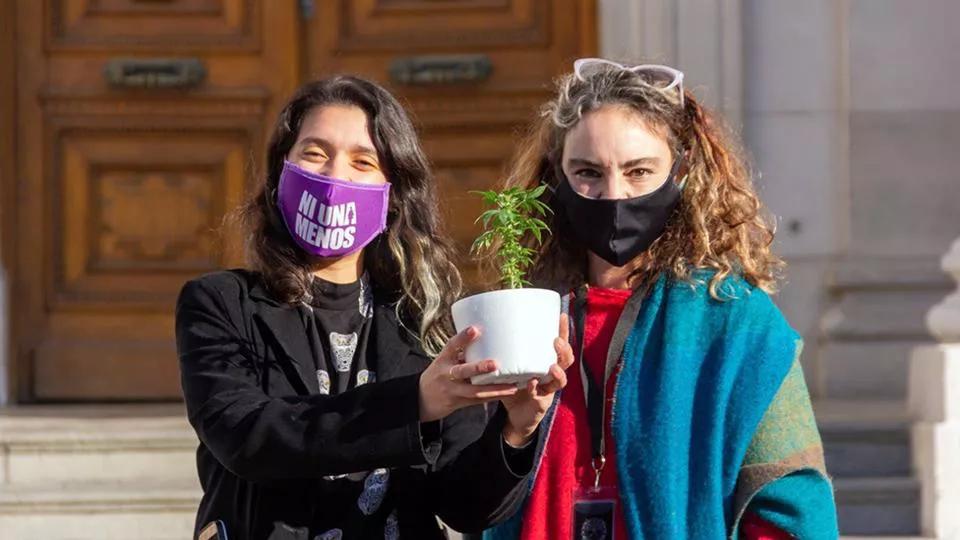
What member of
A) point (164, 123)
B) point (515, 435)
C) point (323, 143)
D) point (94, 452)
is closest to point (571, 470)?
point (515, 435)

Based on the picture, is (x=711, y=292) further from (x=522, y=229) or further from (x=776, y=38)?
(x=776, y=38)

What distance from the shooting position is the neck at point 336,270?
278 centimetres

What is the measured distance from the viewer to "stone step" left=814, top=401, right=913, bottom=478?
5305 millimetres

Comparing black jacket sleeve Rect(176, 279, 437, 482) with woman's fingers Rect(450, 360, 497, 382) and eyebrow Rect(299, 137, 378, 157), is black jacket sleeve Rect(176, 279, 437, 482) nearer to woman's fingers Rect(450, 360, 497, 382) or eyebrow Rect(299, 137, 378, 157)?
woman's fingers Rect(450, 360, 497, 382)

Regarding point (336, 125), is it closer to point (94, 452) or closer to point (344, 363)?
point (344, 363)

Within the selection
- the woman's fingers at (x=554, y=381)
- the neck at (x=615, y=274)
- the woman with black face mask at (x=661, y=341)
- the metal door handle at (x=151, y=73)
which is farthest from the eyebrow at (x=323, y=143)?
the metal door handle at (x=151, y=73)

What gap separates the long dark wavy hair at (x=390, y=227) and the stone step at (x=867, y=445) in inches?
108

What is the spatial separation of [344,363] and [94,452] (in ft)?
9.76

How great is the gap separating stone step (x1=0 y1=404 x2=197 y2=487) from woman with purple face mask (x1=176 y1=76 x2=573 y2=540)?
267cm

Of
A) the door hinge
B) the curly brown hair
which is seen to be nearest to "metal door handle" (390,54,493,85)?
the door hinge

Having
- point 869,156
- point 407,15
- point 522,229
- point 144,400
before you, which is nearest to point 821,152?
point 869,156

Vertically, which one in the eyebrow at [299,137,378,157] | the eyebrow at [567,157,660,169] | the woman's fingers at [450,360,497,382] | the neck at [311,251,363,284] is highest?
the eyebrow at [299,137,378,157]

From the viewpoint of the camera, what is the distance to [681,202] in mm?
2959

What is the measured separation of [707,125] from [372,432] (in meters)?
0.97
